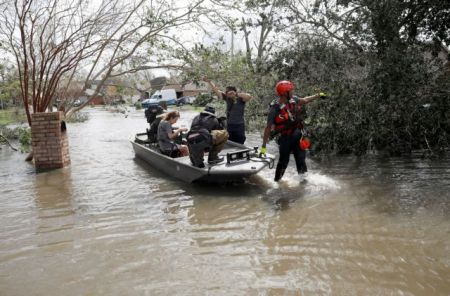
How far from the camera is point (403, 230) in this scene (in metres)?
5.60

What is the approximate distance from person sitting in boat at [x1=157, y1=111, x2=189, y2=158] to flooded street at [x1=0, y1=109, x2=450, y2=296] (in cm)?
60

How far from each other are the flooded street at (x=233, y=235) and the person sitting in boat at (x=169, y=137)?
596 mm

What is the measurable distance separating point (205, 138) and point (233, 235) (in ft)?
8.07

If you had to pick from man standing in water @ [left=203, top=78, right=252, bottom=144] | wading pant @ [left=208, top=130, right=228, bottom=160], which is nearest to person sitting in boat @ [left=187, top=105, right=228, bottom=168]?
wading pant @ [left=208, top=130, right=228, bottom=160]

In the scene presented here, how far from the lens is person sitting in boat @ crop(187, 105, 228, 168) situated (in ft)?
25.5

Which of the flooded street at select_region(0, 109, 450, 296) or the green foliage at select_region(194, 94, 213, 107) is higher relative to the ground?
the green foliage at select_region(194, 94, 213, 107)

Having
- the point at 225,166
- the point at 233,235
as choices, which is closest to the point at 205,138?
the point at 225,166

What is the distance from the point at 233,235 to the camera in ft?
18.6

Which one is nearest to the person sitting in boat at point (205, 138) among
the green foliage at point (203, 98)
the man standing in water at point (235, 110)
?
the man standing in water at point (235, 110)

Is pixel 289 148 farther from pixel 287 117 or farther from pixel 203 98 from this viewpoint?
pixel 203 98

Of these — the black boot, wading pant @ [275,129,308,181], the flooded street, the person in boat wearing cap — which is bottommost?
the flooded street

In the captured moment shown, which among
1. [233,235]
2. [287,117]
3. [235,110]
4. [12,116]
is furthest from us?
[12,116]

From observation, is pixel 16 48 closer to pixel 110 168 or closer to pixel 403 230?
pixel 110 168

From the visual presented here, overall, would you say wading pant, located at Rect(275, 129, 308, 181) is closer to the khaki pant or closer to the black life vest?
the black life vest
